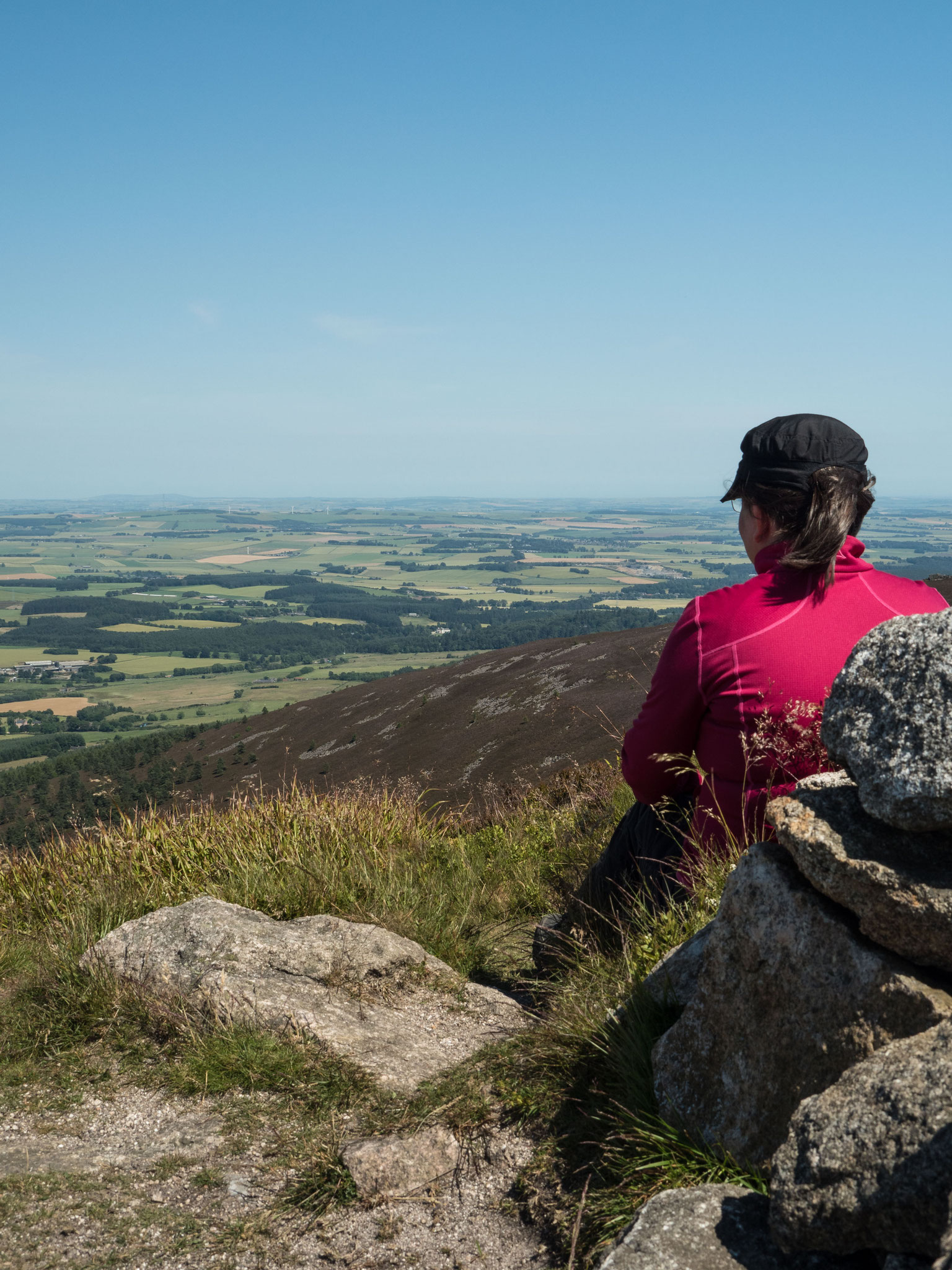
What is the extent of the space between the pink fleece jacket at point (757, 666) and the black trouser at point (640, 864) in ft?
1.22

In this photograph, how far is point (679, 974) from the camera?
3336mm

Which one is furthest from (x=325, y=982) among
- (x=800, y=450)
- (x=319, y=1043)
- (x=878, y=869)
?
(x=800, y=450)

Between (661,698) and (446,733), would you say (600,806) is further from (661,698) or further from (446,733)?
(446,733)

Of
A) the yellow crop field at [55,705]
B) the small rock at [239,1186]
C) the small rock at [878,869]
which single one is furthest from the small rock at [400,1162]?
the yellow crop field at [55,705]

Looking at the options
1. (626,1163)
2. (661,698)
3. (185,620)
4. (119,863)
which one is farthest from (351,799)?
(185,620)

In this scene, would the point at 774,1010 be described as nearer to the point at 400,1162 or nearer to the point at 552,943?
the point at 400,1162

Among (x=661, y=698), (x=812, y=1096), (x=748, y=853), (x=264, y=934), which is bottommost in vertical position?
(x=264, y=934)

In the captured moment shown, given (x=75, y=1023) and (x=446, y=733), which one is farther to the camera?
(x=446, y=733)

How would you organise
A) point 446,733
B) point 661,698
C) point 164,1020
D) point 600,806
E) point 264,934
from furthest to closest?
1. point 446,733
2. point 600,806
3. point 264,934
4. point 164,1020
5. point 661,698

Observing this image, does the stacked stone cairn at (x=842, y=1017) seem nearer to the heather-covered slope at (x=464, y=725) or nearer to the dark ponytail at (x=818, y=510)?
the dark ponytail at (x=818, y=510)

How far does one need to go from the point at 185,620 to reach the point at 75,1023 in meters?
163

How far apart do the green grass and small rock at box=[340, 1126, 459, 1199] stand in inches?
2.5

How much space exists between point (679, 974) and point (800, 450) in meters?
2.16

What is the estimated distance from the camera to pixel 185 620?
158625 millimetres
